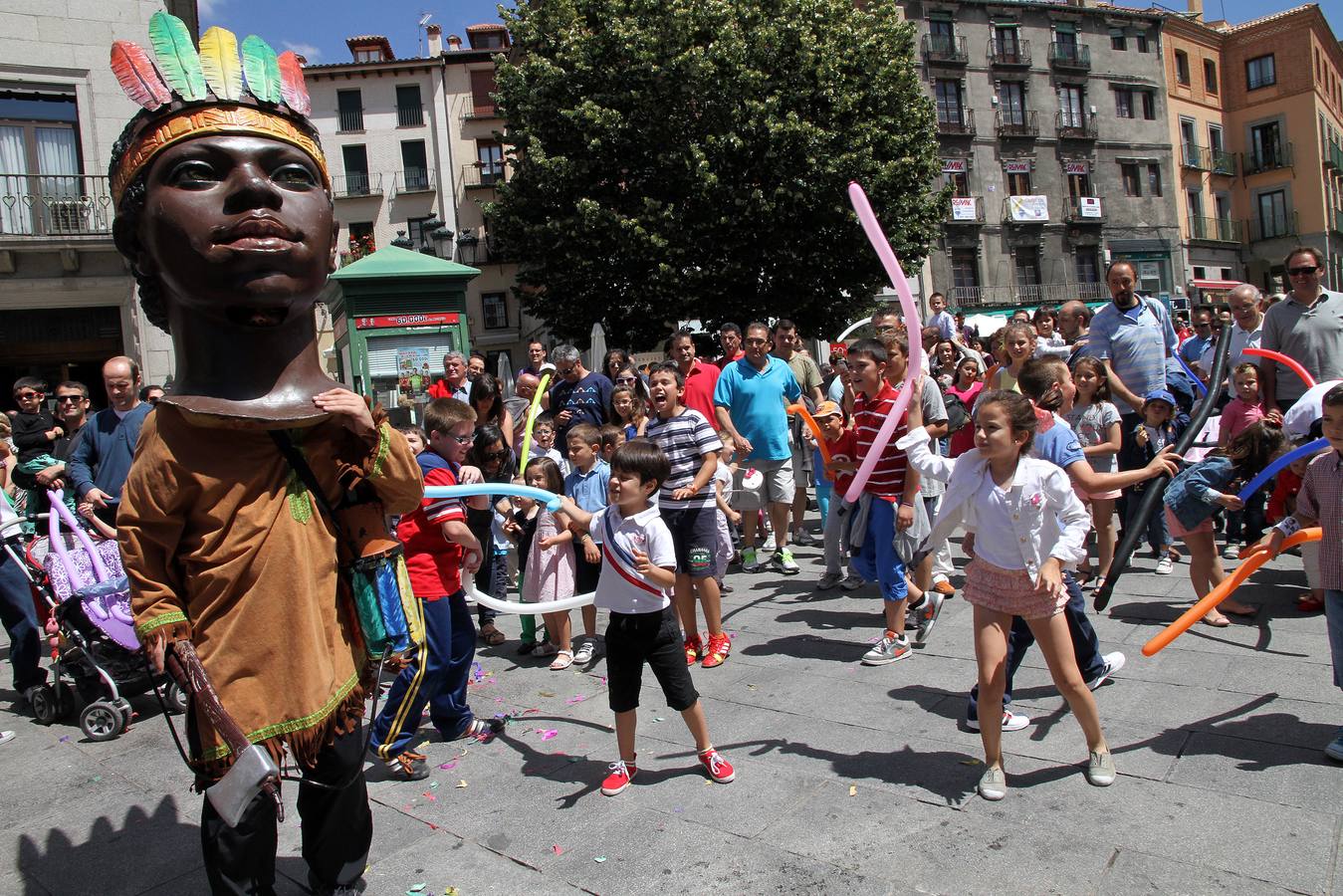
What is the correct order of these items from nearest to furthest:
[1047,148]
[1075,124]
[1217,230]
Answer: [1047,148], [1075,124], [1217,230]

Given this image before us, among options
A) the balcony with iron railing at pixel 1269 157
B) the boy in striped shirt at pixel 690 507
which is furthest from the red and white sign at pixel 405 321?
the balcony with iron railing at pixel 1269 157

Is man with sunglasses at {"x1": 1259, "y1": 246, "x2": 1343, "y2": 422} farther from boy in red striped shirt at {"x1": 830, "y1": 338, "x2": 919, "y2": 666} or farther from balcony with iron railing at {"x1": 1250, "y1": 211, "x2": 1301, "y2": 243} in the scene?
balcony with iron railing at {"x1": 1250, "y1": 211, "x2": 1301, "y2": 243}

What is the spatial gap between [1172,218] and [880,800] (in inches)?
1717

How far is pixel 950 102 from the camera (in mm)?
36562

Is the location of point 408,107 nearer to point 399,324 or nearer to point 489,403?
point 399,324

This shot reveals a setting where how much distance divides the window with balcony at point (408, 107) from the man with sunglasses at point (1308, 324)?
120 ft

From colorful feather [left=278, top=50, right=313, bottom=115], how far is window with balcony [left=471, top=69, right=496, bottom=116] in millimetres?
36709

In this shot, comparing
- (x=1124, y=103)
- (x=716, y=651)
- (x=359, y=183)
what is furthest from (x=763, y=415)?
(x=1124, y=103)

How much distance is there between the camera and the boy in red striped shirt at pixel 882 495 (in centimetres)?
517

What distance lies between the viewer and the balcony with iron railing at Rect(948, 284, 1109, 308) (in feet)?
118

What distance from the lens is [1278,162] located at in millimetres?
42469

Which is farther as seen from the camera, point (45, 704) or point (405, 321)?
point (405, 321)

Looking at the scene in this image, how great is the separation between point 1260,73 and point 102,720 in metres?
52.7

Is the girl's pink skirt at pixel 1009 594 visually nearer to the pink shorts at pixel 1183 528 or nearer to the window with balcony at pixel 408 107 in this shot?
the pink shorts at pixel 1183 528
